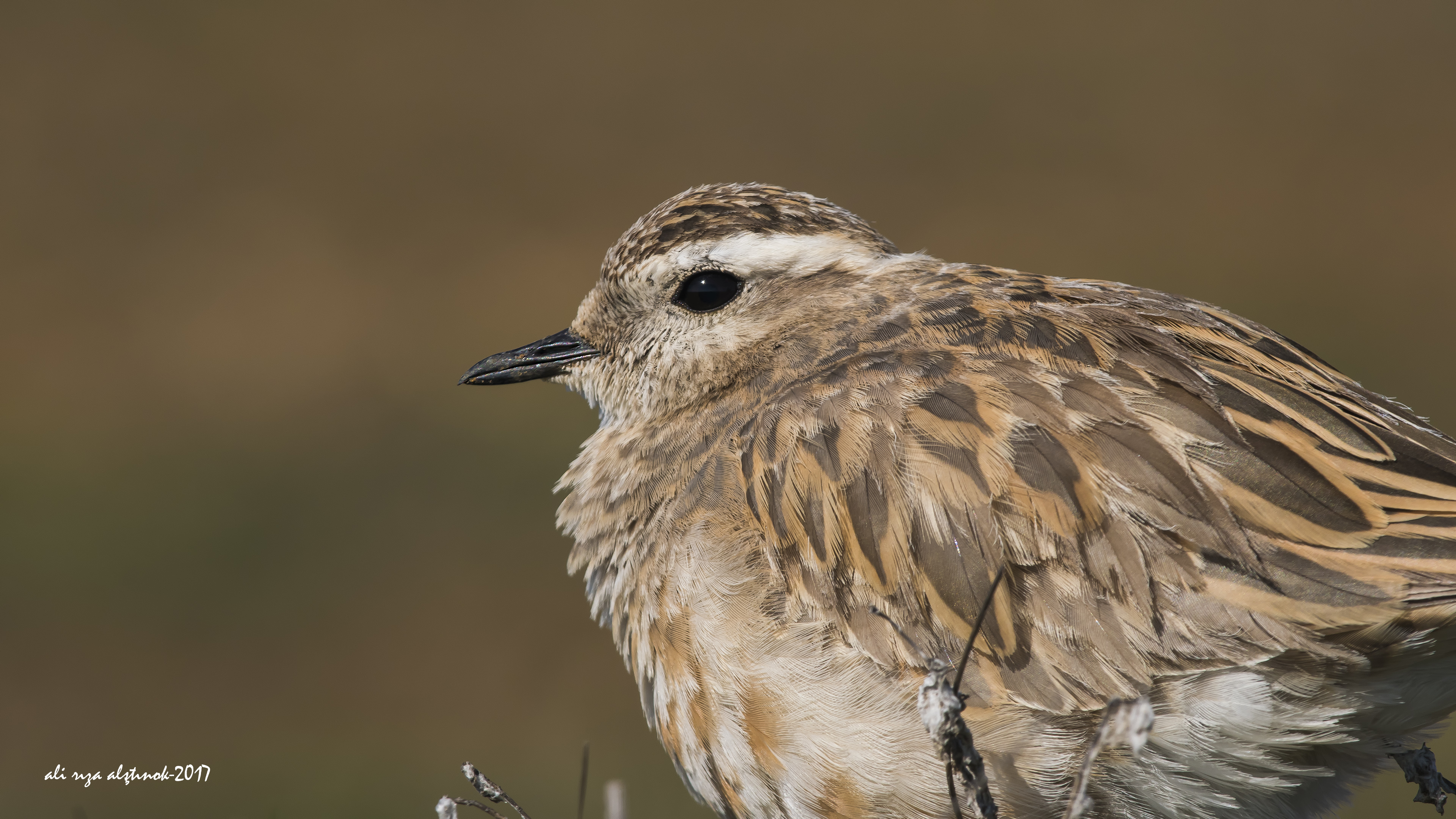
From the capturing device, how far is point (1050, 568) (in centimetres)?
405

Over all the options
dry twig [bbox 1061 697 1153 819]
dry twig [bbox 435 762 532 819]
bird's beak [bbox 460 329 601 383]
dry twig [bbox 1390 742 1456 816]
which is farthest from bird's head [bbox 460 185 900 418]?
dry twig [bbox 1390 742 1456 816]

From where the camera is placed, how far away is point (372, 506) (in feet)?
57.8

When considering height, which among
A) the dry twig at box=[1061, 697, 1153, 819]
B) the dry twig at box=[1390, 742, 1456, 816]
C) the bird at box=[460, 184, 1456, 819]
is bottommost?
the dry twig at box=[1390, 742, 1456, 816]

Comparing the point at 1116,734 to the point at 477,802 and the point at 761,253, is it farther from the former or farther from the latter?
the point at 761,253

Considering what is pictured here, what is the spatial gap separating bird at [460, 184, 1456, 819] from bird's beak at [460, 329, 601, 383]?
130 cm

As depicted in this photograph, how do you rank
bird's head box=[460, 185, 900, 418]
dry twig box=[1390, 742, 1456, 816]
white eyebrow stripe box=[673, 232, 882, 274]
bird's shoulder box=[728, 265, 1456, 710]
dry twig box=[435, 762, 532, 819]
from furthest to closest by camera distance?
white eyebrow stripe box=[673, 232, 882, 274] → bird's head box=[460, 185, 900, 418] → dry twig box=[1390, 742, 1456, 816] → dry twig box=[435, 762, 532, 819] → bird's shoulder box=[728, 265, 1456, 710]

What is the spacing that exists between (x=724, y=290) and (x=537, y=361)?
3.80ft

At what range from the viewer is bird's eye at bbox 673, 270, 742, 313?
576 cm

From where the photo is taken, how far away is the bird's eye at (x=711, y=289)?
227 inches

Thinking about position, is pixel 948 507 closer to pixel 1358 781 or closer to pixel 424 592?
pixel 1358 781

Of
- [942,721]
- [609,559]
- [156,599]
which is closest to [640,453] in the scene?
[609,559]

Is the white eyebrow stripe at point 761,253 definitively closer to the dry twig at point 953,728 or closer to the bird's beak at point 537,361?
the bird's beak at point 537,361

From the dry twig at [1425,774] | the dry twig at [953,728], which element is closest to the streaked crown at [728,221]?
the dry twig at [953,728]

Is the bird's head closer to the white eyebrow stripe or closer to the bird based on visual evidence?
the white eyebrow stripe
